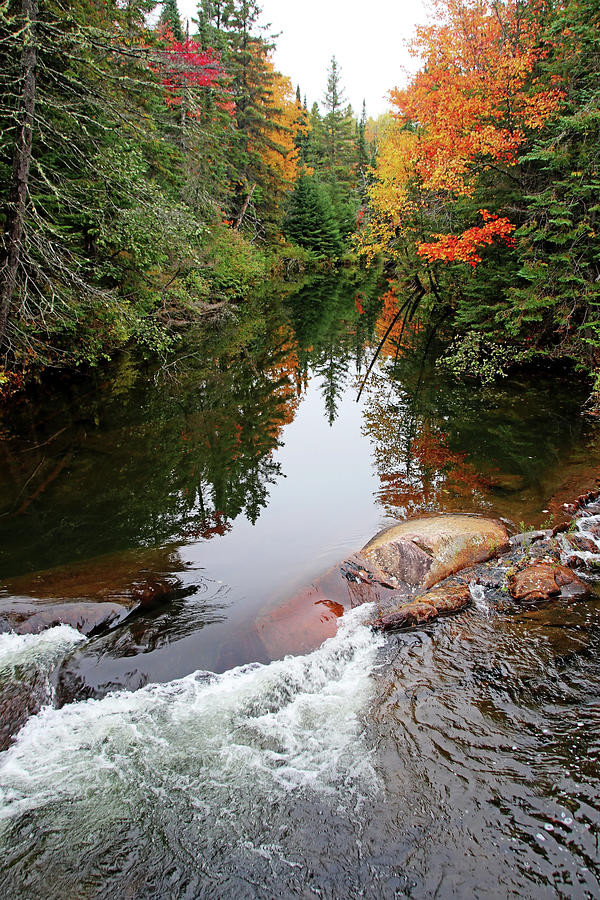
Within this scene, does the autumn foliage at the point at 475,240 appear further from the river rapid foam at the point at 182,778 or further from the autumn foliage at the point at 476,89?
the river rapid foam at the point at 182,778

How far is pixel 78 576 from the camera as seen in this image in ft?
20.5

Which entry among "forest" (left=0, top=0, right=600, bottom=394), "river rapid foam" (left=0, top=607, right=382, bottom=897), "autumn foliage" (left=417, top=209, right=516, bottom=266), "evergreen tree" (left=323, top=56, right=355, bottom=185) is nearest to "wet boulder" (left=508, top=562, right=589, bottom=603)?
"river rapid foam" (left=0, top=607, right=382, bottom=897)

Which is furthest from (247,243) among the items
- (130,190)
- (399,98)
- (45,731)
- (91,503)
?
(45,731)

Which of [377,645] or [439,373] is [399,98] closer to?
[439,373]

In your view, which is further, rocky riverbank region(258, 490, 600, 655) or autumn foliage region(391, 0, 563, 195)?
autumn foliage region(391, 0, 563, 195)

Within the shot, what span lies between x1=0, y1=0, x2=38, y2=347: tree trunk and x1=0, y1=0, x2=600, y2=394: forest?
0.11 feet

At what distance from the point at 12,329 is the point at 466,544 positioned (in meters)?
9.07

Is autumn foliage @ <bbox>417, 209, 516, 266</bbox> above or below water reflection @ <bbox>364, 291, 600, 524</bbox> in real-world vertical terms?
above

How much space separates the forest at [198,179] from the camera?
830 centimetres

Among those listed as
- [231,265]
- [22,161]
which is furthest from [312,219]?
[22,161]

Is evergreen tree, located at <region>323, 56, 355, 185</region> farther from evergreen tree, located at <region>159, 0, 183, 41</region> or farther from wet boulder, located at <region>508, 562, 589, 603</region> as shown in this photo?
wet boulder, located at <region>508, 562, 589, 603</region>

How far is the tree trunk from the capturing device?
23.6 feet

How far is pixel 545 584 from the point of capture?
19.1ft

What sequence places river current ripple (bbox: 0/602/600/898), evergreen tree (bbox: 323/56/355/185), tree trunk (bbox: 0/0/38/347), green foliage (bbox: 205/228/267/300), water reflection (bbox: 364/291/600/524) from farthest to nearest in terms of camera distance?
1. evergreen tree (bbox: 323/56/355/185)
2. green foliage (bbox: 205/228/267/300)
3. water reflection (bbox: 364/291/600/524)
4. tree trunk (bbox: 0/0/38/347)
5. river current ripple (bbox: 0/602/600/898)
